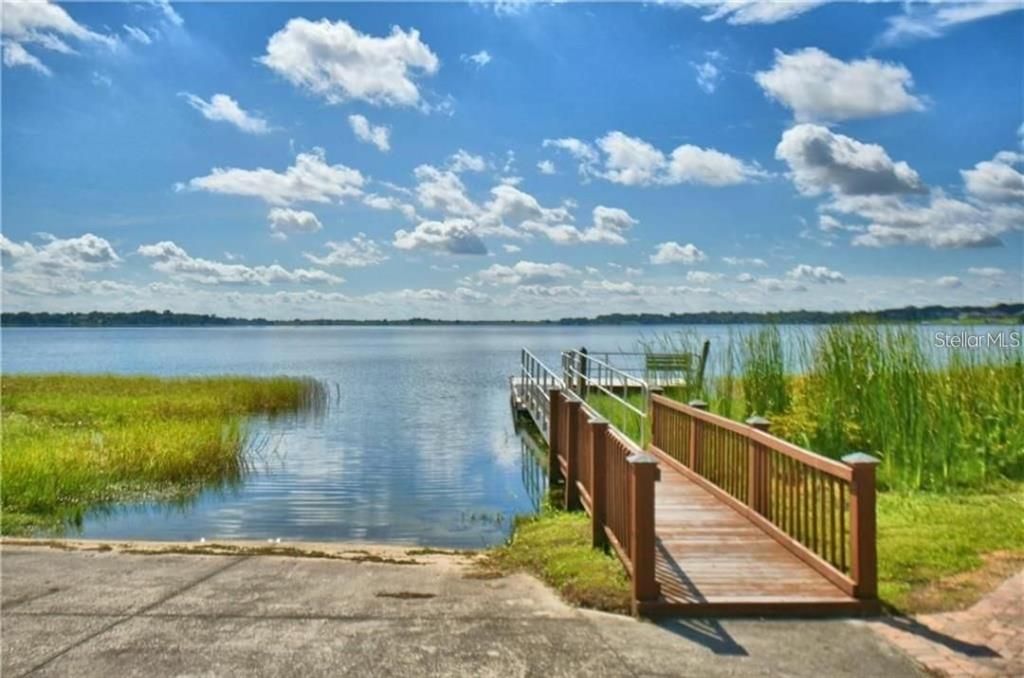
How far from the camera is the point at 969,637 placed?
5102 mm

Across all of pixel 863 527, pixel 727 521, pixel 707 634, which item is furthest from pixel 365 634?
pixel 727 521

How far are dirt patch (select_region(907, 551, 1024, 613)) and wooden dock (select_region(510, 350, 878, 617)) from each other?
52 cm

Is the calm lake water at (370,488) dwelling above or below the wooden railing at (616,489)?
below

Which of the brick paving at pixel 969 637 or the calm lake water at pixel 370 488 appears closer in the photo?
the brick paving at pixel 969 637

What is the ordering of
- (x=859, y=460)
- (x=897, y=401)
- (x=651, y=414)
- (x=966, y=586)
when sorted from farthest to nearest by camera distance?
1. (x=651, y=414)
2. (x=897, y=401)
3. (x=966, y=586)
4. (x=859, y=460)

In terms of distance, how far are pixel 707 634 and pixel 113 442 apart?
14825mm

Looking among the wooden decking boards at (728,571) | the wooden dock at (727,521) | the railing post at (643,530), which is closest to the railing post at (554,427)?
the wooden dock at (727,521)

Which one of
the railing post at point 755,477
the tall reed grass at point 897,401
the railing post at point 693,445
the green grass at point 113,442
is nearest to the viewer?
the railing post at point 755,477

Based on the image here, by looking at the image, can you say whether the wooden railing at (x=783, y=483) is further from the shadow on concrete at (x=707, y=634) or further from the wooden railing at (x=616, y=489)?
the wooden railing at (x=616, y=489)

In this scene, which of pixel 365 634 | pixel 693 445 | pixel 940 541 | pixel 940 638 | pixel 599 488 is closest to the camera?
pixel 940 638

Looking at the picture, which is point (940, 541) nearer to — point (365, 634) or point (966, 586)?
point (966, 586)

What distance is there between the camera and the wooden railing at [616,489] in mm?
5609

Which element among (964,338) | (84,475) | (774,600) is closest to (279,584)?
(774,600)

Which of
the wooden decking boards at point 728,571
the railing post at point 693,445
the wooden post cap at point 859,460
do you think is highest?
the wooden post cap at point 859,460
